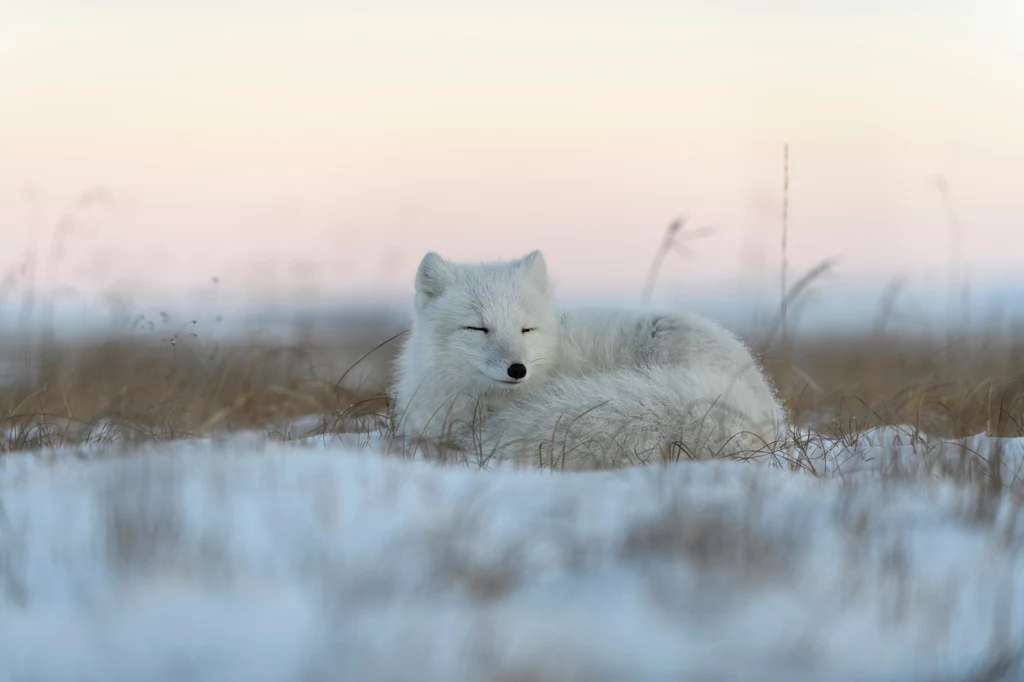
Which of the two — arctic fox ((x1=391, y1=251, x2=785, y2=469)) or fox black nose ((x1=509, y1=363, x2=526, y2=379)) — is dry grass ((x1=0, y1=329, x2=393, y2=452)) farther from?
fox black nose ((x1=509, y1=363, x2=526, y2=379))

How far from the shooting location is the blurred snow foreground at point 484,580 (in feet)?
4.55

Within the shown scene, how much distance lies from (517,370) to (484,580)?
1.76 metres

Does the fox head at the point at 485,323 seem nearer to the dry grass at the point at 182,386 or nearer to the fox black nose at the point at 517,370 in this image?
the fox black nose at the point at 517,370

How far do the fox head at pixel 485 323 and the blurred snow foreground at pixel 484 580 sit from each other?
→ 1.34 metres

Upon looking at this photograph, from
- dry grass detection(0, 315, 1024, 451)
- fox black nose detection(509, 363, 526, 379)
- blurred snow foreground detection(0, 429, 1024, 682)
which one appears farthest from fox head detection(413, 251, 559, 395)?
blurred snow foreground detection(0, 429, 1024, 682)

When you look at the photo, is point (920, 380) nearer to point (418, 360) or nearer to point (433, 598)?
point (418, 360)

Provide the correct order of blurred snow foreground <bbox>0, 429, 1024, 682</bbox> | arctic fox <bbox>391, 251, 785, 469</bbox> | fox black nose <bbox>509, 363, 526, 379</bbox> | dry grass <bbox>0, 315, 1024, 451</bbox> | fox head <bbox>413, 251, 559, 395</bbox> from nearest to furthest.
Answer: blurred snow foreground <bbox>0, 429, 1024, 682</bbox> → arctic fox <bbox>391, 251, 785, 469</bbox> → fox black nose <bbox>509, 363, 526, 379</bbox> → fox head <bbox>413, 251, 559, 395</bbox> → dry grass <bbox>0, 315, 1024, 451</bbox>

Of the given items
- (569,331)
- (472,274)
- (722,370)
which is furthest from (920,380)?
(472,274)

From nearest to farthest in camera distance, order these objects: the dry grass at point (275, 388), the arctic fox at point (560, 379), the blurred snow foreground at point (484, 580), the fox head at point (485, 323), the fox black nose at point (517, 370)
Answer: the blurred snow foreground at point (484, 580)
the arctic fox at point (560, 379)
the fox black nose at point (517, 370)
the fox head at point (485, 323)
the dry grass at point (275, 388)

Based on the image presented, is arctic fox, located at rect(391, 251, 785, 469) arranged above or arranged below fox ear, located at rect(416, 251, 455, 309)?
below

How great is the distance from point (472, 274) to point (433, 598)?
246 centimetres

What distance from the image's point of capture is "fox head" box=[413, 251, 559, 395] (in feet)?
11.3

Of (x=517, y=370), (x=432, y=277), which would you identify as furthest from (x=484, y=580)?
(x=432, y=277)

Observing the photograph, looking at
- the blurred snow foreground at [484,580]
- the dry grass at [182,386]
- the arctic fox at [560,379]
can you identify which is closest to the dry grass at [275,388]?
the dry grass at [182,386]
